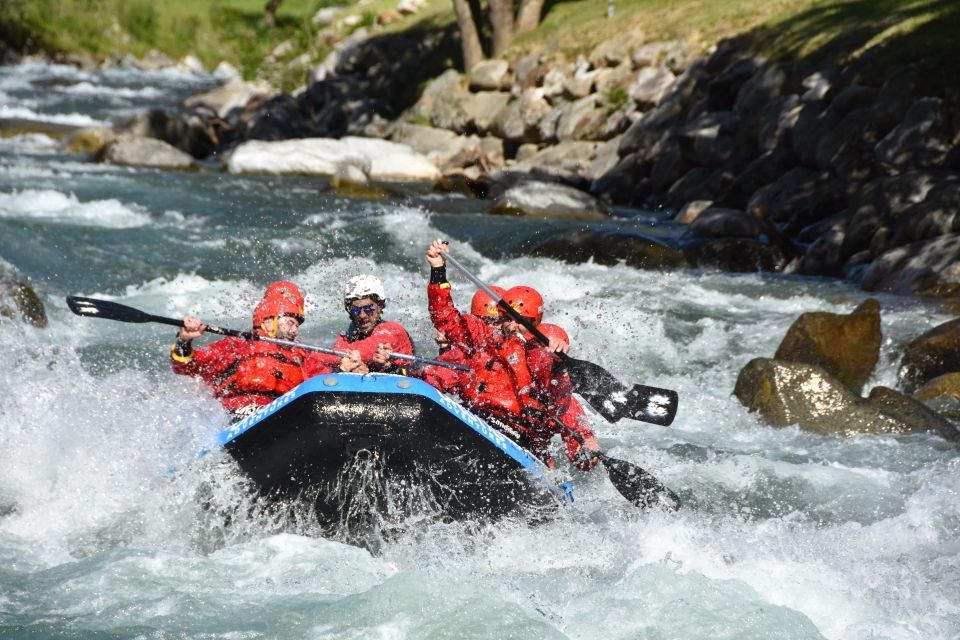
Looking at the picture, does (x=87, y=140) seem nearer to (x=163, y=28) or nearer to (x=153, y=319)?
(x=153, y=319)

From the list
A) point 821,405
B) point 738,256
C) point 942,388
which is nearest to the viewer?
point 821,405

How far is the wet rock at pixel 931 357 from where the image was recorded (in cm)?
793

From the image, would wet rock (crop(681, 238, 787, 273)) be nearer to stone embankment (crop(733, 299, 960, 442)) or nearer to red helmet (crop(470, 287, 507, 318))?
stone embankment (crop(733, 299, 960, 442))

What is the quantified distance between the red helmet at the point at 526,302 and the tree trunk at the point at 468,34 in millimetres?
18508

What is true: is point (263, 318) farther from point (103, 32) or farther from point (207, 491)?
point (103, 32)

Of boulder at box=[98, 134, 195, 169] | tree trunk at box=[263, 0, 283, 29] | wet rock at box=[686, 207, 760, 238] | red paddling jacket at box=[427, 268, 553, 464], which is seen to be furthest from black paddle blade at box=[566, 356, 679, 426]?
tree trunk at box=[263, 0, 283, 29]

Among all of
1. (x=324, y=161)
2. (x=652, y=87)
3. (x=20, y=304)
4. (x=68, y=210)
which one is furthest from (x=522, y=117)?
(x=20, y=304)

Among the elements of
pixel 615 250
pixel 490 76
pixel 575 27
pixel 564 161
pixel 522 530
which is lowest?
pixel 522 530

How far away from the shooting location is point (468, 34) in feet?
77.2

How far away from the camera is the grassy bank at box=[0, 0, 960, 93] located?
1405 cm

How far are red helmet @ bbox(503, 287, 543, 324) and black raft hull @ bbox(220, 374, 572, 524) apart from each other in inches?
35.3

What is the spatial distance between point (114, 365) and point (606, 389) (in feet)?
14.5

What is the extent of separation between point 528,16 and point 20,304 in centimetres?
1753

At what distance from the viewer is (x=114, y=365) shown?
27.6 feet
